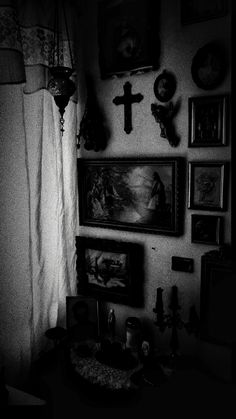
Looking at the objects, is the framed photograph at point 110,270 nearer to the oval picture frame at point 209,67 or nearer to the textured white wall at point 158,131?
the textured white wall at point 158,131

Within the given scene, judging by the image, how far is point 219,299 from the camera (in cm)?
208

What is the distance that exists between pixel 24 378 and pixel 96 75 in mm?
2187

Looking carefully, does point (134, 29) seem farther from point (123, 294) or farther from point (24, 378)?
point (24, 378)

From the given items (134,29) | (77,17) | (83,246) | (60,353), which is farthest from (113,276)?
(77,17)

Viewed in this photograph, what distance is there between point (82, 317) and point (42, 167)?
1.13 meters

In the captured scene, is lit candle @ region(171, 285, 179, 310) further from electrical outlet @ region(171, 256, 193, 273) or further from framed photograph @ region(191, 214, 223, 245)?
framed photograph @ region(191, 214, 223, 245)

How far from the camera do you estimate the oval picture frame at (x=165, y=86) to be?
2.44 m

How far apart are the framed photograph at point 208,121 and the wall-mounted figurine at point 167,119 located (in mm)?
107

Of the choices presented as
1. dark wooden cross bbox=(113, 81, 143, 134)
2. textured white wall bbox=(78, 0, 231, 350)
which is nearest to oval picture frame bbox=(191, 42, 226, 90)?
textured white wall bbox=(78, 0, 231, 350)

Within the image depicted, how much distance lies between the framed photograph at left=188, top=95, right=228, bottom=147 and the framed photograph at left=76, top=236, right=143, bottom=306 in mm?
871

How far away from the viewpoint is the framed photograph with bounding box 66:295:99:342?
274 cm

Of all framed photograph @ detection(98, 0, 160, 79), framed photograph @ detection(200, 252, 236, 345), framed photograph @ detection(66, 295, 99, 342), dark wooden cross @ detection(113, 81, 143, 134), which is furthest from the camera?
framed photograph @ detection(66, 295, 99, 342)

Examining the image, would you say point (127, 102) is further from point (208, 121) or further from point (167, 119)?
point (208, 121)

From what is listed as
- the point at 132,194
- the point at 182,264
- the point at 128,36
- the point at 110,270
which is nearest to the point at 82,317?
the point at 110,270
